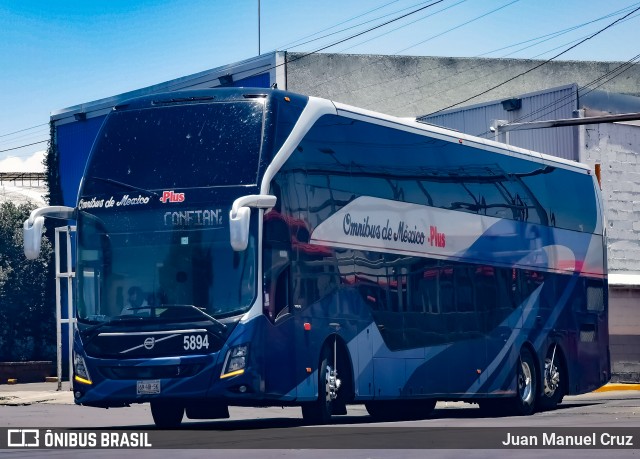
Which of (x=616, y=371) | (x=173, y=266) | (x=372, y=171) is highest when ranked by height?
(x=372, y=171)

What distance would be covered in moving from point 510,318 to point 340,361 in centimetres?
584

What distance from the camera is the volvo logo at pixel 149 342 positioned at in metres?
16.9

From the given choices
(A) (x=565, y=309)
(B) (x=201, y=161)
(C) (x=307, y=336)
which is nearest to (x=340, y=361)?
(C) (x=307, y=336)

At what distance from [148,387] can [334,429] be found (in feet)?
7.96

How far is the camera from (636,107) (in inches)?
1762

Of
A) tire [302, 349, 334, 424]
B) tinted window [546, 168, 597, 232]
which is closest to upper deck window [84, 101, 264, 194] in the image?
tire [302, 349, 334, 424]

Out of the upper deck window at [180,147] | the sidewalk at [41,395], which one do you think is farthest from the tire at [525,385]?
the sidewalk at [41,395]

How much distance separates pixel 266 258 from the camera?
55.4ft

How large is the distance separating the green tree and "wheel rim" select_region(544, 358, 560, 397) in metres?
27.4

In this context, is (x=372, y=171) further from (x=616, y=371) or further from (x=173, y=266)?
(x=616, y=371)

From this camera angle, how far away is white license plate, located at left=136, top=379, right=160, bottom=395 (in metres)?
16.8

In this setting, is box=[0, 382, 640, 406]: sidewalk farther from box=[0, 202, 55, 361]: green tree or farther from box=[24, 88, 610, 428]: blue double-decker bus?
box=[24, 88, 610, 428]: blue double-decker bus

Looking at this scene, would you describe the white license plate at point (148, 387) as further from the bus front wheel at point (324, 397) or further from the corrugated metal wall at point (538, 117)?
the corrugated metal wall at point (538, 117)

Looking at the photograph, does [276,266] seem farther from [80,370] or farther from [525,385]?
[525,385]
